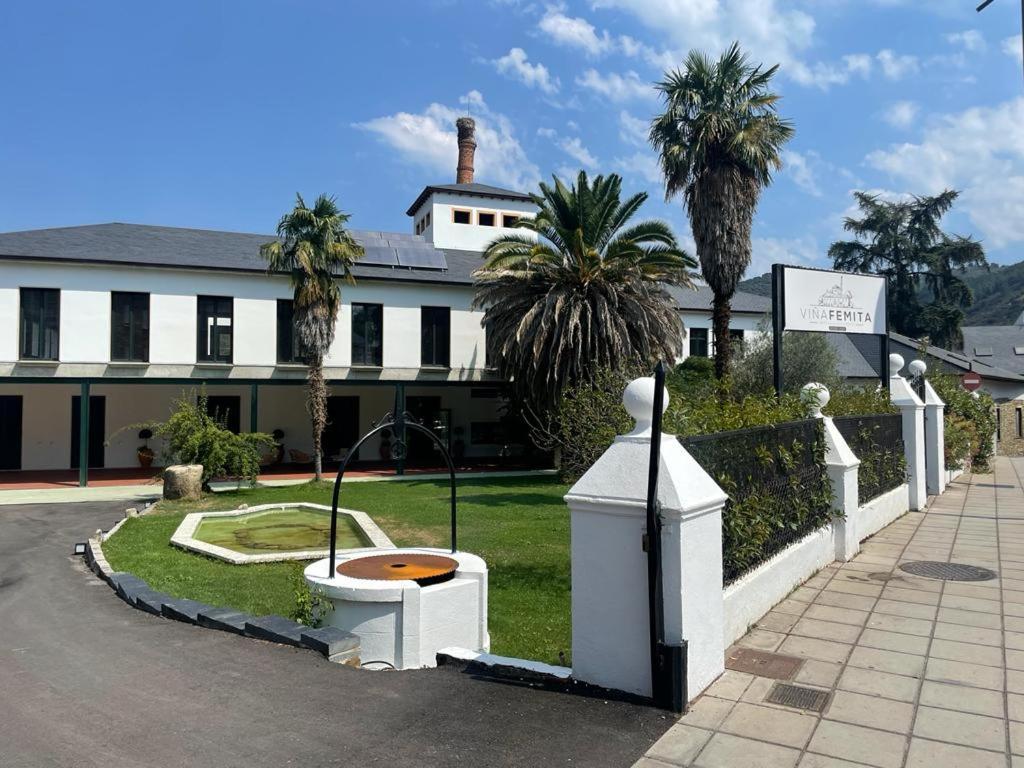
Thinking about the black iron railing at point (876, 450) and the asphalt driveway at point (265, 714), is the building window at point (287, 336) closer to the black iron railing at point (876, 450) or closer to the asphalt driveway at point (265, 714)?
the black iron railing at point (876, 450)

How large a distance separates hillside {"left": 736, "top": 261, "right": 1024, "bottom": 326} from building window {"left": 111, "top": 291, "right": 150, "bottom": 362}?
6255 cm

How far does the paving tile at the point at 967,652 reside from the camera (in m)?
4.91

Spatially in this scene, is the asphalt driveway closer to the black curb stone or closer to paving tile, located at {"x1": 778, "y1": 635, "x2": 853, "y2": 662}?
the black curb stone

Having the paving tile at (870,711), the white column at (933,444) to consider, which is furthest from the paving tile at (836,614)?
the white column at (933,444)

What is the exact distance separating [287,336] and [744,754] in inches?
864

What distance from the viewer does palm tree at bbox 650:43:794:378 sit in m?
20.7

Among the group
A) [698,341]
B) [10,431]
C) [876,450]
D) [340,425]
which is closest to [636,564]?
[876,450]

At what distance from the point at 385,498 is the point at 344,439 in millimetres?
10594

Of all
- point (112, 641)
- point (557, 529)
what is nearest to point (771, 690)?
point (112, 641)

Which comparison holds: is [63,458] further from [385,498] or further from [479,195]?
[479,195]

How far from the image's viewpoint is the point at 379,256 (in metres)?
26.4

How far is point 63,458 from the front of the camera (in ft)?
78.7

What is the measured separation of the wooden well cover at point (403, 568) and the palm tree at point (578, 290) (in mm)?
13294

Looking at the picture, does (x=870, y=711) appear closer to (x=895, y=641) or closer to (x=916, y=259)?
(x=895, y=641)
